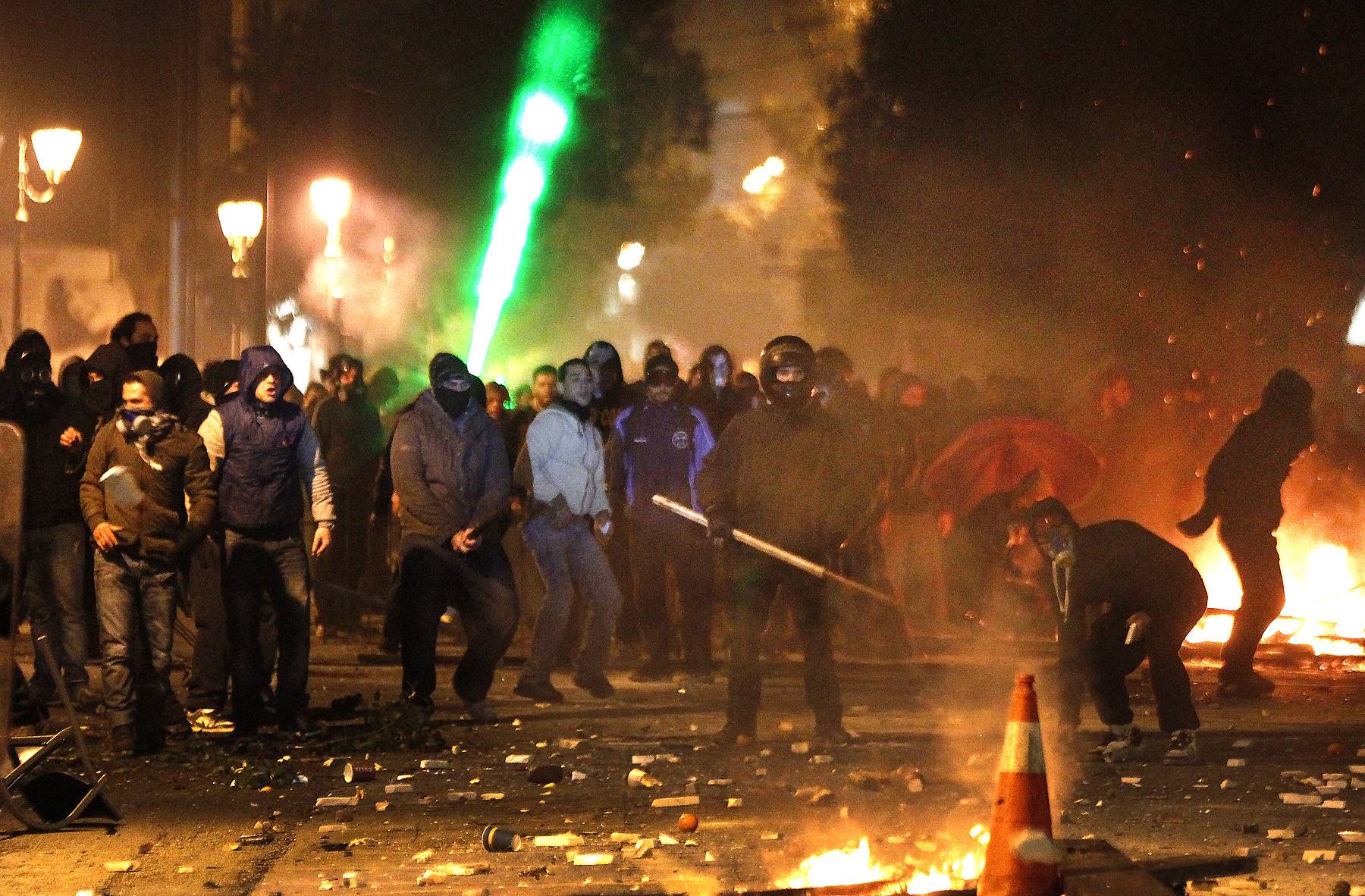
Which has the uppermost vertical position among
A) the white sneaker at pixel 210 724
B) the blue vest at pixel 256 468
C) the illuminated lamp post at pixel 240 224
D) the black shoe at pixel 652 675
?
the illuminated lamp post at pixel 240 224

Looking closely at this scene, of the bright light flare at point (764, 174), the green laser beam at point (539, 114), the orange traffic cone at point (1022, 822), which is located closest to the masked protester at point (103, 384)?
the orange traffic cone at point (1022, 822)

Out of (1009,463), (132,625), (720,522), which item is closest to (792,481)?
(720,522)

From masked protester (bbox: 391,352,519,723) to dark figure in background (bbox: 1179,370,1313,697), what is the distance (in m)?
4.09

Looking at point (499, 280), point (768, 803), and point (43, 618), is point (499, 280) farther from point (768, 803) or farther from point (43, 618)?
point (768, 803)

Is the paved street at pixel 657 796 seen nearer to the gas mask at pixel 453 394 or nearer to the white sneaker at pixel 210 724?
the white sneaker at pixel 210 724

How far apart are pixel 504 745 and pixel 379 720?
30.2 inches

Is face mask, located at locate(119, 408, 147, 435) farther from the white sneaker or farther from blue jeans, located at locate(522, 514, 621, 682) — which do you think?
blue jeans, located at locate(522, 514, 621, 682)

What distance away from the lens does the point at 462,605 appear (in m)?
10.5

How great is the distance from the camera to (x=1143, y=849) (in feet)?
22.4

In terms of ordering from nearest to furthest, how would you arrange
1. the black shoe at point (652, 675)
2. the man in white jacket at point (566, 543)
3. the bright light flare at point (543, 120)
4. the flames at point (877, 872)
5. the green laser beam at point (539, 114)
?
the flames at point (877, 872), the man in white jacket at point (566, 543), the black shoe at point (652, 675), the green laser beam at point (539, 114), the bright light flare at point (543, 120)

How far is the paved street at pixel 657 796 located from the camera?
6508 millimetres

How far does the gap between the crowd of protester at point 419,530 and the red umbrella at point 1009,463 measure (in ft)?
0.72

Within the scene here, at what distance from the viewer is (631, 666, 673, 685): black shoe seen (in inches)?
484

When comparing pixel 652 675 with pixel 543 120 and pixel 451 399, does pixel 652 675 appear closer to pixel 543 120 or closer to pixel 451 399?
pixel 451 399
